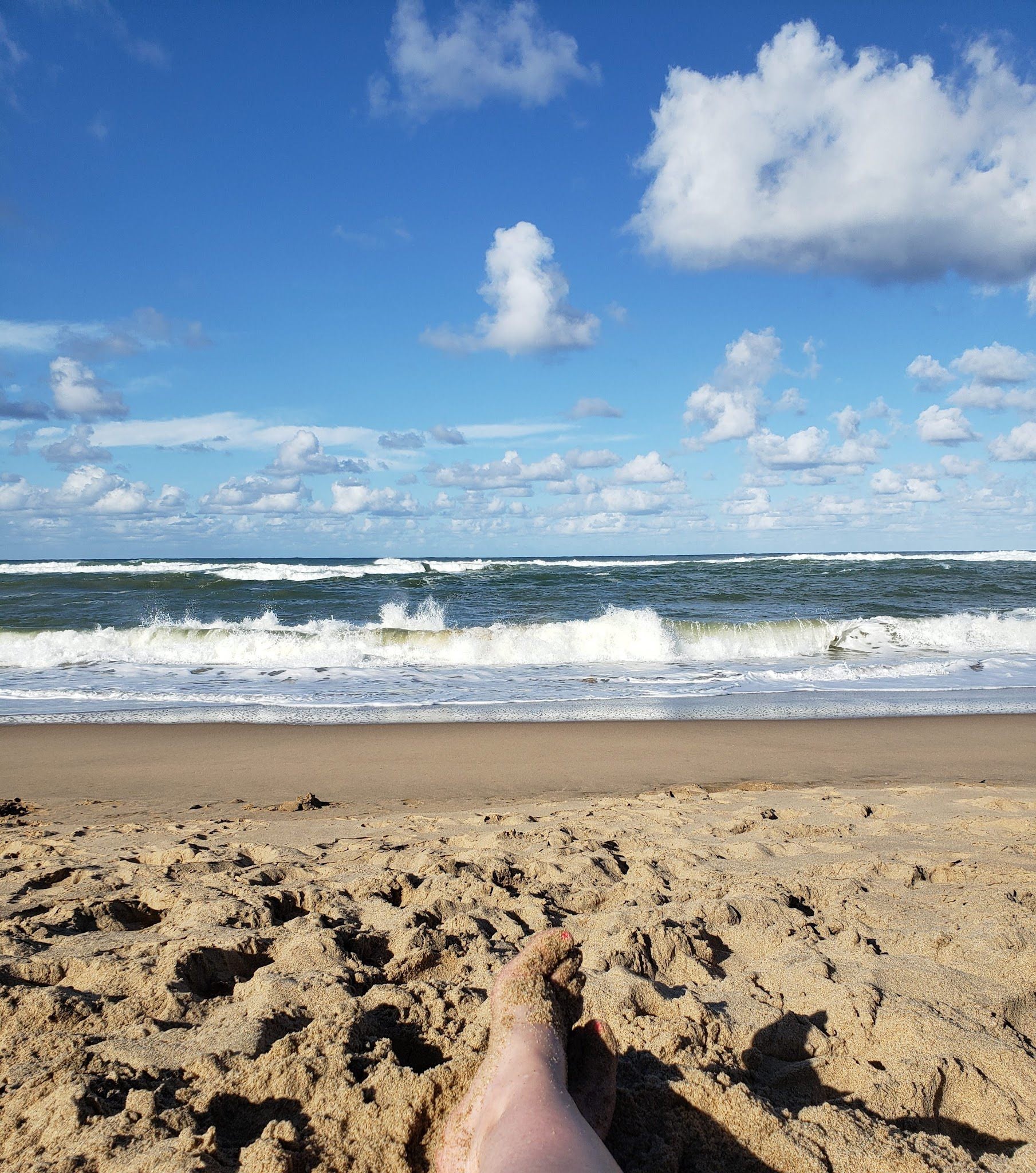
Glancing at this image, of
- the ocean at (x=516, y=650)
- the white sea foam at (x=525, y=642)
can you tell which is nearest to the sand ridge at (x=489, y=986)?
the ocean at (x=516, y=650)

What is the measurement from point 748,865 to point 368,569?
37.2 meters

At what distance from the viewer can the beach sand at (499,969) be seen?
166cm

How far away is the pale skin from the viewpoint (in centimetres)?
142

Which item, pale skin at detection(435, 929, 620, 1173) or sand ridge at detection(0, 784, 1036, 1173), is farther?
sand ridge at detection(0, 784, 1036, 1173)

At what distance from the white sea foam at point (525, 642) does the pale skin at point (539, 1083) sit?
10480 mm

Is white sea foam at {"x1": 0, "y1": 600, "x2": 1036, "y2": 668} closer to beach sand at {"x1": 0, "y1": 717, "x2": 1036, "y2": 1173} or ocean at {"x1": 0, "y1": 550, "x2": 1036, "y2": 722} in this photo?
ocean at {"x1": 0, "y1": 550, "x2": 1036, "y2": 722}

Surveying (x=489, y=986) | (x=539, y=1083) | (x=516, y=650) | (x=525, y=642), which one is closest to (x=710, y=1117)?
(x=539, y=1083)

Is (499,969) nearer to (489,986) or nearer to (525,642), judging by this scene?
(489,986)

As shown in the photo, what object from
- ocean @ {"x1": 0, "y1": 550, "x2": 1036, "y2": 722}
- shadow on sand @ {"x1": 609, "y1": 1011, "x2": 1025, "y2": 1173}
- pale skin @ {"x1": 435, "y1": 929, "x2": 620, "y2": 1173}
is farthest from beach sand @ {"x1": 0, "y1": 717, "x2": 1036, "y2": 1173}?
ocean @ {"x1": 0, "y1": 550, "x2": 1036, "y2": 722}

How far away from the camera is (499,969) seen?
7.97 feet

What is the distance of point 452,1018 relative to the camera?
212 centimetres

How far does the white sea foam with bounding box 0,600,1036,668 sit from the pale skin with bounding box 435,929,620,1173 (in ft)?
34.4

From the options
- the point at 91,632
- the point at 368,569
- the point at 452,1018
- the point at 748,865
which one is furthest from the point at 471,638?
the point at 368,569

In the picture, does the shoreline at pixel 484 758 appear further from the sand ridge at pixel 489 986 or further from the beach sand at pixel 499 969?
the sand ridge at pixel 489 986
